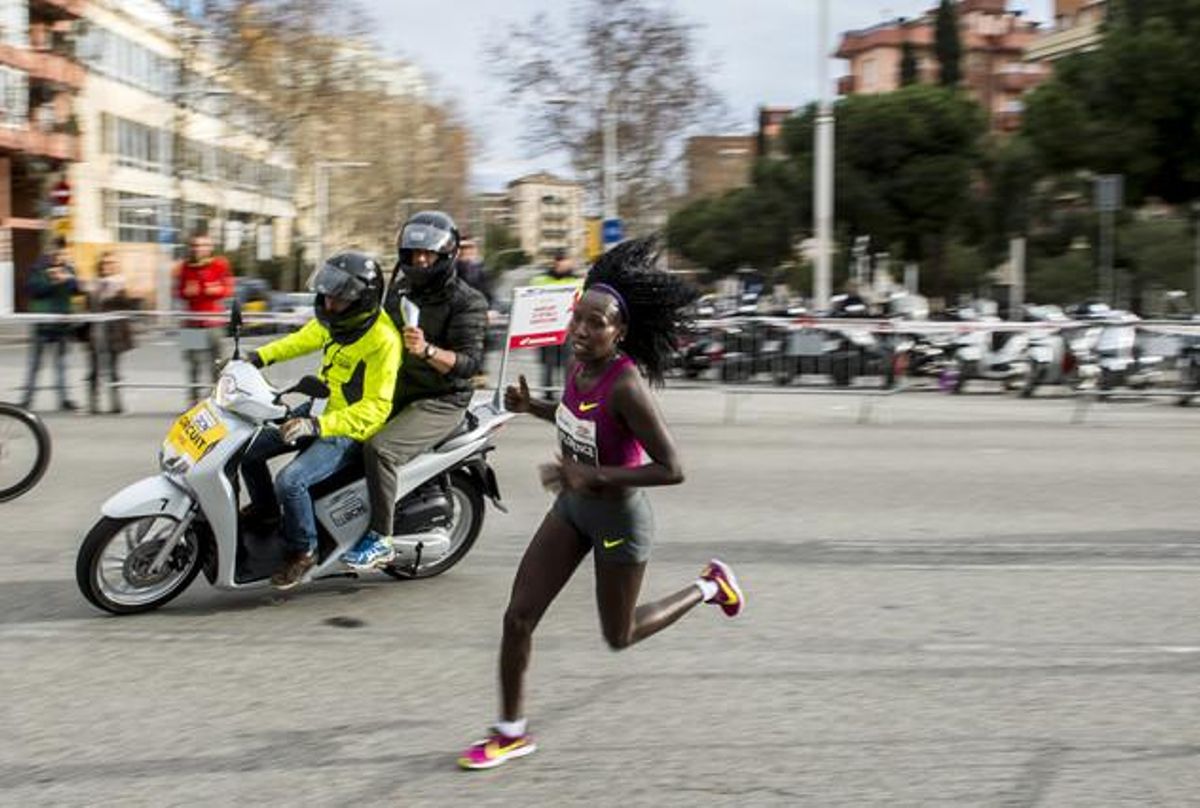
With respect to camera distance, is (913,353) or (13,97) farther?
(13,97)

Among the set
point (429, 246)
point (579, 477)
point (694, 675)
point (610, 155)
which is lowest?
point (694, 675)

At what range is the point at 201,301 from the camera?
15.9m

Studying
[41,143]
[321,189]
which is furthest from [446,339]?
[321,189]

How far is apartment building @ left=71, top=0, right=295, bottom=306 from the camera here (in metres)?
51.3

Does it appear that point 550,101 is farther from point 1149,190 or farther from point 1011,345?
point 1011,345

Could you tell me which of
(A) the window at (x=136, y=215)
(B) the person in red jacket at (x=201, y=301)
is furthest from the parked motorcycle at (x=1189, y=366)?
(A) the window at (x=136, y=215)

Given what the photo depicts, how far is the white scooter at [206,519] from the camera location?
6191 mm

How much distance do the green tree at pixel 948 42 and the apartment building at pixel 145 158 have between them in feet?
116

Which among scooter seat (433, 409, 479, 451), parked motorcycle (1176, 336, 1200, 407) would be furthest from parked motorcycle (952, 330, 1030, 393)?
scooter seat (433, 409, 479, 451)

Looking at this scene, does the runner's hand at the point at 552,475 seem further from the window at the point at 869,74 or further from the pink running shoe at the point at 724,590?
the window at the point at 869,74

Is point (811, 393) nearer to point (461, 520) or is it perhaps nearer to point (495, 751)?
point (461, 520)

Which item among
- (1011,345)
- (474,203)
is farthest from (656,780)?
(474,203)

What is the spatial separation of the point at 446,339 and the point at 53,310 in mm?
9367

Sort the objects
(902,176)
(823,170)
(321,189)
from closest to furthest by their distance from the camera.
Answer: (823,170)
(902,176)
(321,189)
